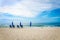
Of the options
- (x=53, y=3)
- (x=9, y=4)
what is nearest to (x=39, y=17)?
(x=53, y=3)

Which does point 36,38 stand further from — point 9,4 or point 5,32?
point 9,4

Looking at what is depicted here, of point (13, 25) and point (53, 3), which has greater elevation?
point (53, 3)

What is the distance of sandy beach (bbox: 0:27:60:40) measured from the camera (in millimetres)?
3055

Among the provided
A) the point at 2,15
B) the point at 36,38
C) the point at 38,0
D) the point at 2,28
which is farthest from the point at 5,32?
the point at 38,0

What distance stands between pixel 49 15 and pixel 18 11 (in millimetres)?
502

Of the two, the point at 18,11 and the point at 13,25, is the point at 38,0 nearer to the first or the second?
the point at 18,11

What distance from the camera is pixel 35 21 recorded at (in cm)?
308

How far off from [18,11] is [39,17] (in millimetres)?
352

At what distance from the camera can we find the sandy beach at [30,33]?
3.05 meters

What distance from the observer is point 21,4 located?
10.2 ft

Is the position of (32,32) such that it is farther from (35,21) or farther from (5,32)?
(5,32)

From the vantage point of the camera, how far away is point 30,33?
10.1 ft

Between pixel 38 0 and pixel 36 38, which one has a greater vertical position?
pixel 38 0

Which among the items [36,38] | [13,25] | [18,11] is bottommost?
[36,38]
